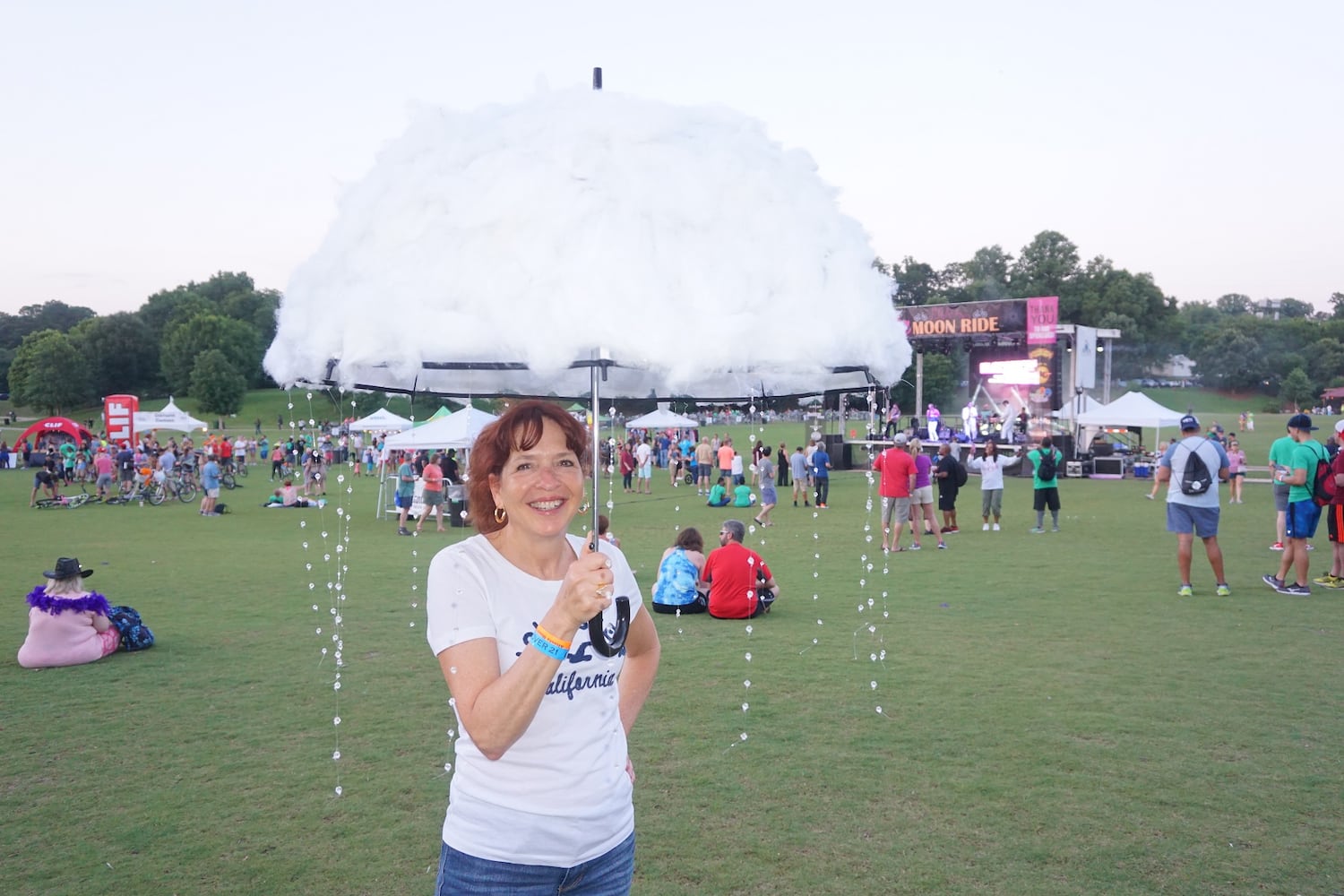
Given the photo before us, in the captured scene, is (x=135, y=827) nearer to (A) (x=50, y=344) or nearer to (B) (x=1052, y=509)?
(B) (x=1052, y=509)

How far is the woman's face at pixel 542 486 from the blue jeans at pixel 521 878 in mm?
754

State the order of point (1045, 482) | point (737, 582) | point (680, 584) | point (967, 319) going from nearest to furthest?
point (737, 582), point (680, 584), point (1045, 482), point (967, 319)

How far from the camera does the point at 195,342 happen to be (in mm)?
70312

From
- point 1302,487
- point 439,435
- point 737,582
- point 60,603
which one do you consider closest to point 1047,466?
point 1302,487

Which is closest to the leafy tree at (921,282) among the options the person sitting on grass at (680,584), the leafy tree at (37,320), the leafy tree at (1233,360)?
the leafy tree at (1233,360)

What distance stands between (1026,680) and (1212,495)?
3.82 m

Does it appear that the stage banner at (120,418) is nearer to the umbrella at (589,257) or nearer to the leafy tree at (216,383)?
the leafy tree at (216,383)

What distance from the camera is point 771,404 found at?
12.2 ft

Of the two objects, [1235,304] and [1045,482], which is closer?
[1045,482]

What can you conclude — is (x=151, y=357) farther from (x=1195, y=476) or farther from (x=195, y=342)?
(x=1195, y=476)

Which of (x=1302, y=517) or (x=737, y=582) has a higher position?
(x=1302, y=517)

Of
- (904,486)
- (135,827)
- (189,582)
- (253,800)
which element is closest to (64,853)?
(135,827)

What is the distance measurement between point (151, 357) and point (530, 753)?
90333 millimetres

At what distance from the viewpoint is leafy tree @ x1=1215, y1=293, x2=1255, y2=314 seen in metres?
126
